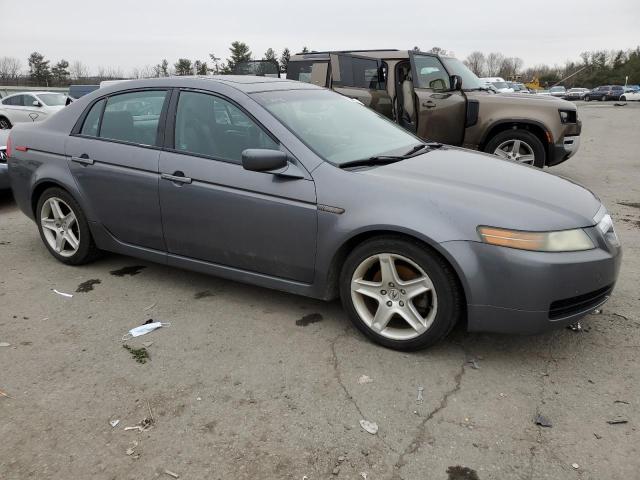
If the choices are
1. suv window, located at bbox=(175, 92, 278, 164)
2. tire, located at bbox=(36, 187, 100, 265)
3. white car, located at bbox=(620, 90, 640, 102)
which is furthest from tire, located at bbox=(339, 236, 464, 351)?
white car, located at bbox=(620, 90, 640, 102)

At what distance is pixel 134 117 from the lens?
163 inches

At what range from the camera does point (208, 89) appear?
3799 mm

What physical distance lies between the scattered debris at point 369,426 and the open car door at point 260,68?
7.91 m

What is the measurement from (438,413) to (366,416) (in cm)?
36

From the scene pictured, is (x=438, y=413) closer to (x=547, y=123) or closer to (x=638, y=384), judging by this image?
(x=638, y=384)

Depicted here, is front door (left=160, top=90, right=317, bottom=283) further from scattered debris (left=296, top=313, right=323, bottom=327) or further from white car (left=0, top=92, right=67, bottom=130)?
white car (left=0, top=92, right=67, bottom=130)

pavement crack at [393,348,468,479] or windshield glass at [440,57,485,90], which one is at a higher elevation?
windshield glass at [440,57,485,90]

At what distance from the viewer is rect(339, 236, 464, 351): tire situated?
297cm

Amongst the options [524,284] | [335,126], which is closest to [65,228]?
[335,126]

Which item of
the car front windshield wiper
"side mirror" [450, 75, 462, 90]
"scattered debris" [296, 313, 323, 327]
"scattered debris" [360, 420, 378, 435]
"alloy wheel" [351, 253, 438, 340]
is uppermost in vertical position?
"side mirror" [450, 75, 462, 90]

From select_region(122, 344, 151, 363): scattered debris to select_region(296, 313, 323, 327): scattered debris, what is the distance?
0.99m

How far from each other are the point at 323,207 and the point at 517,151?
5714 mm

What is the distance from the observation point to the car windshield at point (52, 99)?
53.8ft

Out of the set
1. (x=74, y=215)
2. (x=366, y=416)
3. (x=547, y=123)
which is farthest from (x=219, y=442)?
(x=547, y=123)
